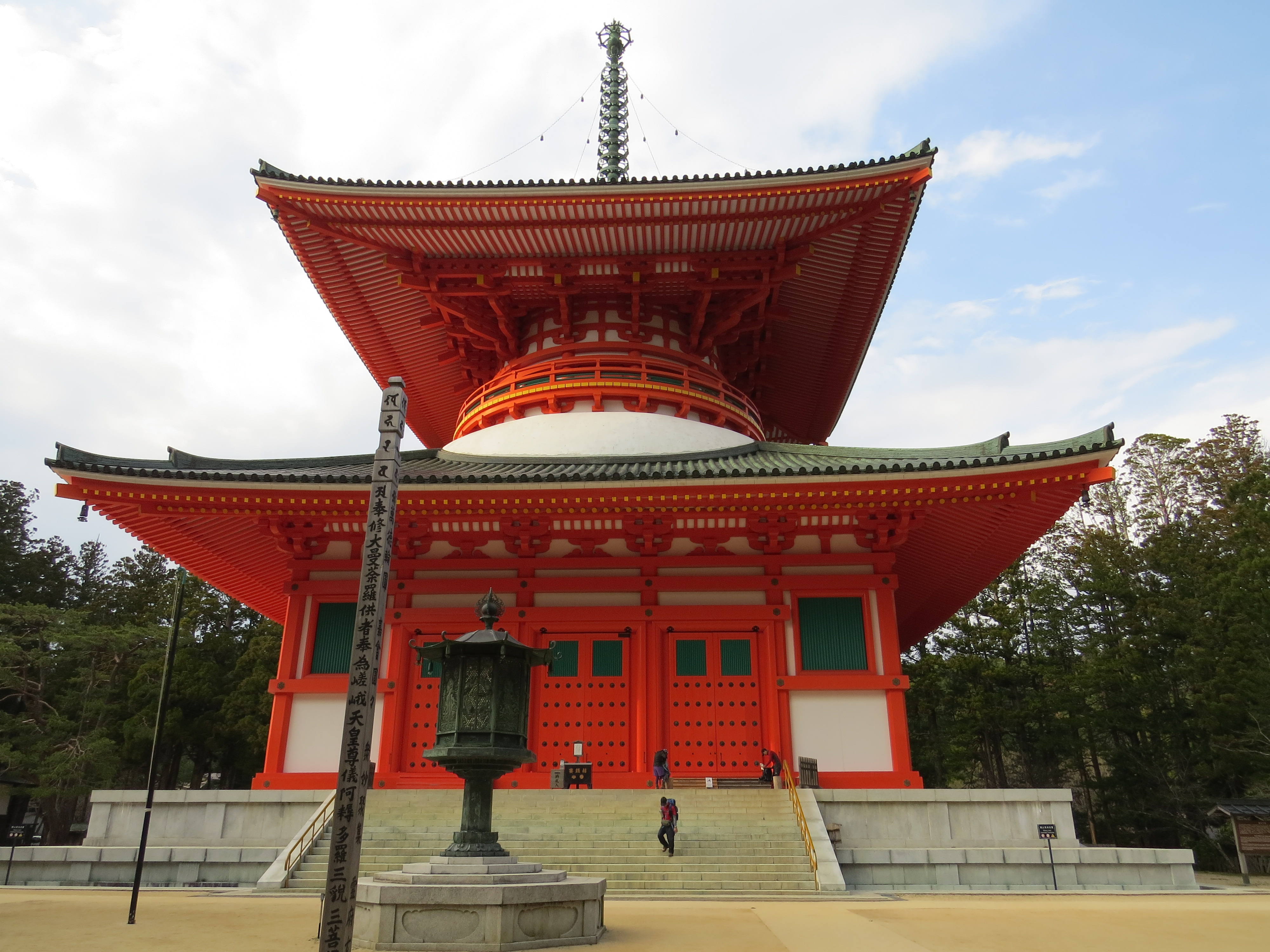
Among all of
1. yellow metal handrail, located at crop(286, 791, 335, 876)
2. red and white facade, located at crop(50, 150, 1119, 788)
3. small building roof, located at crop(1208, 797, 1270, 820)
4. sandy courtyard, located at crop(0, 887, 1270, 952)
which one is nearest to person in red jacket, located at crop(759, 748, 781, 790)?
red and white facade, located at crop(50, 150, 1119, 788)

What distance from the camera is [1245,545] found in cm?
2978

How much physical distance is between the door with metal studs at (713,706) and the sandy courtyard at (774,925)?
185 inches

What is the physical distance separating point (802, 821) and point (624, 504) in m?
5.55

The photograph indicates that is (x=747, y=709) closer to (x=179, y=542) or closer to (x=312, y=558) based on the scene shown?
(x=312, y=558)

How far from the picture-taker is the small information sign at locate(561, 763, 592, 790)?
1413cm

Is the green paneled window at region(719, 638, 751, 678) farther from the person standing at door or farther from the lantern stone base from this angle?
the lantern stone base

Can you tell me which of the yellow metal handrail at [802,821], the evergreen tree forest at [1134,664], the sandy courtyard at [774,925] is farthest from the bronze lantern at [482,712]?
the evergreen tree forest at [1134,664]

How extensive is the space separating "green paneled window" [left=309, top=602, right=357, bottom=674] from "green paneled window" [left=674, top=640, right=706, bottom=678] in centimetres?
600

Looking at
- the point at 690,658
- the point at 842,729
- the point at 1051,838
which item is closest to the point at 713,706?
the point at 690,658

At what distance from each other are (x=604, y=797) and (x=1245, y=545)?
2806cm

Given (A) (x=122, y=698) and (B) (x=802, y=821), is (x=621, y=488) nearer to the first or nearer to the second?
(B) (x=802, y=821)

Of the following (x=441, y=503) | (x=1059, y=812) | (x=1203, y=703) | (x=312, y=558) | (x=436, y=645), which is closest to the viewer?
(x=436, y=645)

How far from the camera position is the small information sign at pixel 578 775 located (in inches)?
556

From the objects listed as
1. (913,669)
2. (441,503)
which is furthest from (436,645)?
(913,669)
